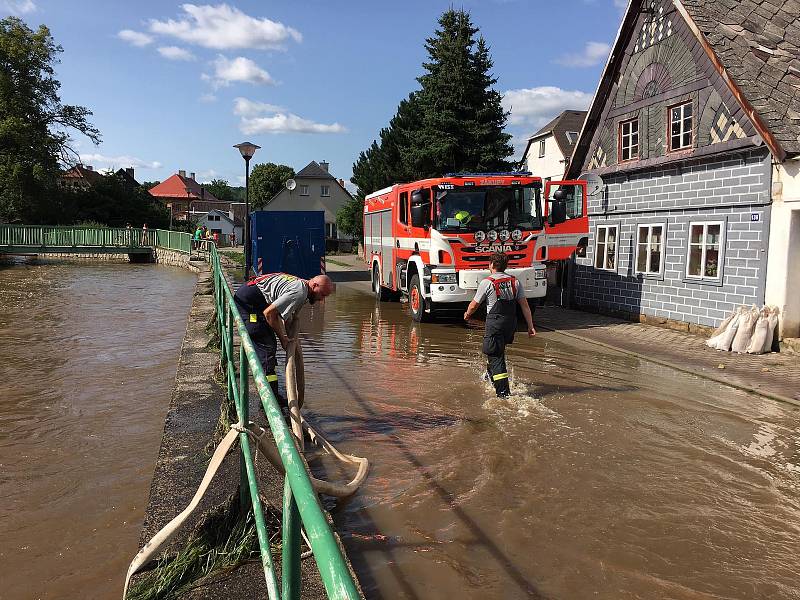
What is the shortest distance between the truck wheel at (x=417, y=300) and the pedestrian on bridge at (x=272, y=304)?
740 cm

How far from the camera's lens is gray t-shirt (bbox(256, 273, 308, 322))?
5.92 metres

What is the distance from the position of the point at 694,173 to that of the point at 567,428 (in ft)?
27.4

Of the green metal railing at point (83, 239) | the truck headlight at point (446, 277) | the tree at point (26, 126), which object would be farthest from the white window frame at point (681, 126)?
the tree at point (26, 126)

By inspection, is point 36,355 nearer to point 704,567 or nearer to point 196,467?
point 196,467

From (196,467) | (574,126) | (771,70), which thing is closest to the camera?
(196,467)

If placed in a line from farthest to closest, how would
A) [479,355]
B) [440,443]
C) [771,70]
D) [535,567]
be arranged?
[771,70] < [479,355] < [440,443] < [535,567]

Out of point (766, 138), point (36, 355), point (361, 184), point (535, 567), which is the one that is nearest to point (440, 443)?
point (535, 567)

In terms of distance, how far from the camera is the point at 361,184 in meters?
41.4

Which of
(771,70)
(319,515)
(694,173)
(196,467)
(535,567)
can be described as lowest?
(535,567)

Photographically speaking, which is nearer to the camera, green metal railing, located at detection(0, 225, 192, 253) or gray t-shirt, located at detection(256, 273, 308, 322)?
gray t-shirt, located at detection(256, 273, 308, 322)

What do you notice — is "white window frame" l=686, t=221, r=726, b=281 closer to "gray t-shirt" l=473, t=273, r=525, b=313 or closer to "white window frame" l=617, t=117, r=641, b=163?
"white window frame" l=617, t=117, r=641, b=163

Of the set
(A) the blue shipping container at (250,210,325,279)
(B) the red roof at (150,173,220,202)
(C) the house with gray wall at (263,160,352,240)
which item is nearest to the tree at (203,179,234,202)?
(B) the red roof at (150,173,220,202)

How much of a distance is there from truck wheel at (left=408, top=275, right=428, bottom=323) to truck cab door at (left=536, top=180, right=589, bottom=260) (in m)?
2.54

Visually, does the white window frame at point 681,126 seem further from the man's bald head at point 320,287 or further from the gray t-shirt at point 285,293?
the gray t-shirt at point 285,293
